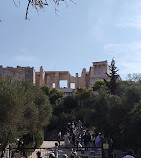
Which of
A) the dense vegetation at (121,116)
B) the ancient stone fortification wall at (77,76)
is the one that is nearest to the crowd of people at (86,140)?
the dense vegetation at (121,116)

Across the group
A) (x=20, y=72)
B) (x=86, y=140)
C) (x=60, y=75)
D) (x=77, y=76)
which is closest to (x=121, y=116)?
(x=86, y=140)

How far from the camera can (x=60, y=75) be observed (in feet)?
219

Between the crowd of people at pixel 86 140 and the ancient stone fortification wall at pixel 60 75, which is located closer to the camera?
the crowd of people at pixel 86 140

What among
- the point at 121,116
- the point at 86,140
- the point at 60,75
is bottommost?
the point at 86,140

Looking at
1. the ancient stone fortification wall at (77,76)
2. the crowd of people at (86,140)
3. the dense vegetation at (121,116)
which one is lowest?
the crowd of people at (86,140)

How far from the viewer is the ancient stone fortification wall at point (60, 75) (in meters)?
62.5

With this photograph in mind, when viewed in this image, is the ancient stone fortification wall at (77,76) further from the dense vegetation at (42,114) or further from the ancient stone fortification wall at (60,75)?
the dense vegetation at (42,114)

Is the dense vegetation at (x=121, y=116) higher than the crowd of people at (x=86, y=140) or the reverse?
higher

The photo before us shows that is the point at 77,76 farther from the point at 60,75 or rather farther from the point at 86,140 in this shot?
the point at 86,140

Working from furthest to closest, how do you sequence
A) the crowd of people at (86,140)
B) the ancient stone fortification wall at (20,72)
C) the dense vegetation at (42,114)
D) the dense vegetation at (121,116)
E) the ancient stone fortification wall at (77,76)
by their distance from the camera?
the ancient stone fortification wall at (77,76)
the ancient stone fortification wall at (20,72)
the crowd of people at (86,140)
the dense vegetation at (121,116)
the dense vegetation at (42,114)

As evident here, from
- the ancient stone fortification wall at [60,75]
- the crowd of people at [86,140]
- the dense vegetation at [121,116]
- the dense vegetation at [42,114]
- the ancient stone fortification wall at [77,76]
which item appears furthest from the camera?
the ancient stone fortification wall at [77,76]

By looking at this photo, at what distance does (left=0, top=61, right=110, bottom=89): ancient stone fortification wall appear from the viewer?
62500 millimetres

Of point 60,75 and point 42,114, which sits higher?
point 60,75

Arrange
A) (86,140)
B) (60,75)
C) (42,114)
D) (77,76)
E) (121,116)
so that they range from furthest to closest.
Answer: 1. (77,76)
2. (60,75)
3. (42,114)
4. (121,116)
5. (86,140)
